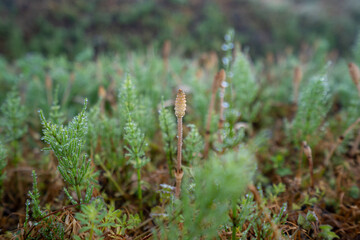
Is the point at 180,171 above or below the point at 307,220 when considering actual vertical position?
above

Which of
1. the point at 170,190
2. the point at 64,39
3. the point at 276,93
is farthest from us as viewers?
the point at 64,39

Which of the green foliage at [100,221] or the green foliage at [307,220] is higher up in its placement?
the green foliage at [100,221]

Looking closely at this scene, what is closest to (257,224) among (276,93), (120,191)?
(120,191)

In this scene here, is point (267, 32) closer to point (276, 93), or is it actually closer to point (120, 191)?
point (276, 93)

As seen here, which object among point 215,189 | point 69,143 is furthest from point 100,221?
point 215,189

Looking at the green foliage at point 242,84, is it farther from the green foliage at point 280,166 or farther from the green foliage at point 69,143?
the green foliage at point 69,143

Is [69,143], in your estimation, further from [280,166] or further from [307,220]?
[280,166]

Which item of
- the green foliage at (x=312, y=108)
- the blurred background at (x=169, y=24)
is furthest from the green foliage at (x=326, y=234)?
the blurred background at (x=169, y=24)
